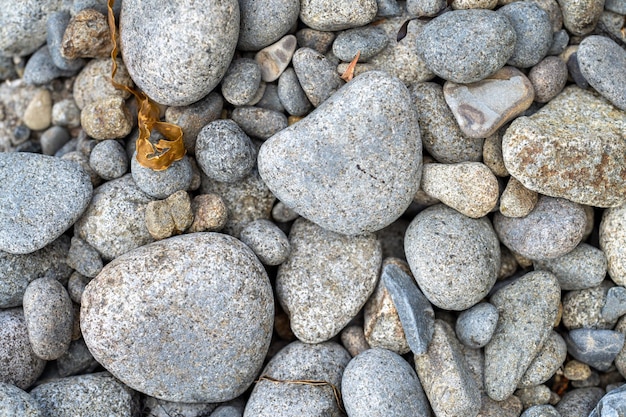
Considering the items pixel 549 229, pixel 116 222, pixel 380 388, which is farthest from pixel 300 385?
pixel 549 229

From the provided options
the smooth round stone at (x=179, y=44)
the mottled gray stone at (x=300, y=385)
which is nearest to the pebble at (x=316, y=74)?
the smooth round stone at (x=179, y=44)

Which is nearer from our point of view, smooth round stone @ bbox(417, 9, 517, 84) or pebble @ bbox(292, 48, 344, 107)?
smooth round stone @ bbox(417, 9, 517, 84)

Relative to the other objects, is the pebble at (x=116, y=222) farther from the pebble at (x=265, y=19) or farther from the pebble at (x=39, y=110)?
the pebble at (x=265, y=19)

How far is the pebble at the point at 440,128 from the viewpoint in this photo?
11.0 feet

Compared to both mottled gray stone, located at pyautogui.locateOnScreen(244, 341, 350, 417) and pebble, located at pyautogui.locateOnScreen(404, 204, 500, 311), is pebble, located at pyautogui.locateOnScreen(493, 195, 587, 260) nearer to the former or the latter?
pebble, located at pyautogui.locateOnScreen(404, 204, 500, 311)

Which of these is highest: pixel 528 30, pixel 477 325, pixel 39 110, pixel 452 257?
pixel 528 30

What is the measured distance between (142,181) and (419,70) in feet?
5.24

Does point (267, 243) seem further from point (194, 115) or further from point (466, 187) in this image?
point (466, 187)

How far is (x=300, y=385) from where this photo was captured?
328 centimetres

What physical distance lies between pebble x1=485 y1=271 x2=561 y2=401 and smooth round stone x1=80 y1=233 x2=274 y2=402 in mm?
1218

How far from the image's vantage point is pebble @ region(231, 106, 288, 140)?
11.3ft

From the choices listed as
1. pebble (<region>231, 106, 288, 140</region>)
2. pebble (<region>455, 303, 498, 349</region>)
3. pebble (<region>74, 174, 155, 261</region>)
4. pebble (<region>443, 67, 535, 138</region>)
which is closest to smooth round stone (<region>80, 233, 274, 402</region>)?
pebble (<region>74, 174, 155, 261</region>)

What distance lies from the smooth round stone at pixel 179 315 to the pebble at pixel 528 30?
177 cm

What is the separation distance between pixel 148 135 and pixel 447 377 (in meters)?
1.99
